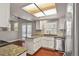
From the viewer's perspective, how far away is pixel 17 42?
142 centimetres

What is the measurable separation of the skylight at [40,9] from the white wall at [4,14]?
186 millimetres

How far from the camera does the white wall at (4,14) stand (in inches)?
56.0

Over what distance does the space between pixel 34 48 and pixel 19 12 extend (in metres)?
0.45

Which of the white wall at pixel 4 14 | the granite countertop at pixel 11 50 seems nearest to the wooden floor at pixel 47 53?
the granite countertop at pixel 11 50

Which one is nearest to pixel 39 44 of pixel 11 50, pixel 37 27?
pixel 37 27

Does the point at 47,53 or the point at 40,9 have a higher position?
the point at 40,9

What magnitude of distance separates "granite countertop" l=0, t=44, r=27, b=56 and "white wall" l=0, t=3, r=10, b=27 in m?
0.25

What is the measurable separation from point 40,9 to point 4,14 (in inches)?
16.4

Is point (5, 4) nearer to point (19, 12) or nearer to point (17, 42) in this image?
point (19, 12)

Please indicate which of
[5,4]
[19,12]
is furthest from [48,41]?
[5,4]

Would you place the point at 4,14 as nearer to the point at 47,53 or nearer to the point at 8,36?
the point at 8,36

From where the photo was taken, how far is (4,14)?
A: 4.66 ft

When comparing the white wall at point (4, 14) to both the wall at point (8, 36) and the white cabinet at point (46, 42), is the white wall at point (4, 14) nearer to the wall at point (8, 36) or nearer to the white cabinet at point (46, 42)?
the wall at point (8, 36)

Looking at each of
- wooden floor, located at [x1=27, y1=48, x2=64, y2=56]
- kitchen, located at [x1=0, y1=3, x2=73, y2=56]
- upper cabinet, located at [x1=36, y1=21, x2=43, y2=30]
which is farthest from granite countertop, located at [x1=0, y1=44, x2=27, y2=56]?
upper cabinet, located at [x1=36, y1=21, x2=43, y2=30]
